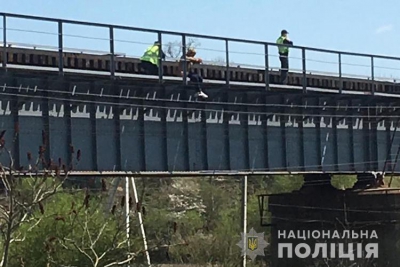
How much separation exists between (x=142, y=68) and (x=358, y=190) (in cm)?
1479

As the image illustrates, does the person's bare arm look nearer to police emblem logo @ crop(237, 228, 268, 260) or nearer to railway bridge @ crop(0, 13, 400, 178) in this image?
railway bridge @ crop(0, 13, 400, 178)

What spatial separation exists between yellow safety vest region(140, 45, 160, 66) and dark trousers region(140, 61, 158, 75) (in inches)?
4.6

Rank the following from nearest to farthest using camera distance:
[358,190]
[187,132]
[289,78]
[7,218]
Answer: [7,218] < [187,132] < [289,78] < [358,190]

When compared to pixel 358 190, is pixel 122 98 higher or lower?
higher

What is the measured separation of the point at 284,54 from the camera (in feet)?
101

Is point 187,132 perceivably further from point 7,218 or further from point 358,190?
point 7,218

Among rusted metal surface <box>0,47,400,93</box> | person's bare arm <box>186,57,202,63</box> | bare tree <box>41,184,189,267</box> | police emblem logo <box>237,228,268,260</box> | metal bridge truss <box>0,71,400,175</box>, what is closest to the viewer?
bare tree <box>41,184,189,267</box>

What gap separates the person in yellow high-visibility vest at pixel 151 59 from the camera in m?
26.4

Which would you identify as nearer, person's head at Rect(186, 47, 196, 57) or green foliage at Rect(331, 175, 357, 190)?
person's head at Rect(186, 47, 196, 57)

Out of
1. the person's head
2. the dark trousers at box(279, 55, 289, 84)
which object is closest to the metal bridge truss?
the dark trousers at box(279, 55, 289, 84)

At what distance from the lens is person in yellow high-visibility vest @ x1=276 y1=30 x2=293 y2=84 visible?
3057 cm

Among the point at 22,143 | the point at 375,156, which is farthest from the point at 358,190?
the point at 22,143

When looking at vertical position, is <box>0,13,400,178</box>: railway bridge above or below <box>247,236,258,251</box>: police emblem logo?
above

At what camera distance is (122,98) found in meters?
25.4
